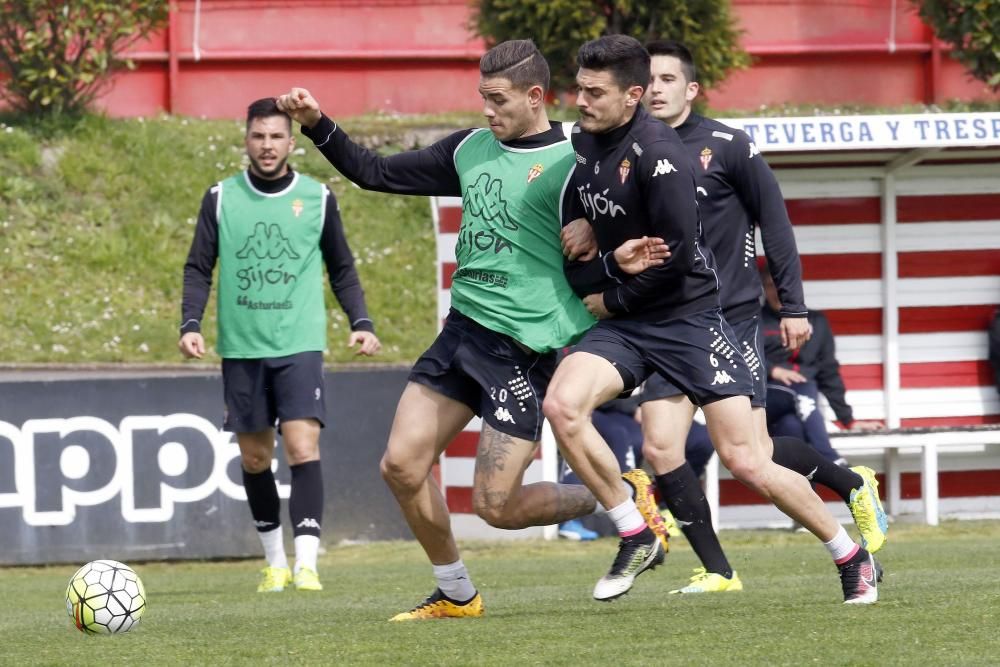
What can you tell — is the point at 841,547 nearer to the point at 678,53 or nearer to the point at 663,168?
the point at 663,168

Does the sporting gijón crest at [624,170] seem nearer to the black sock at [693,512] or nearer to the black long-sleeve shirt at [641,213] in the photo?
the black long-sleeve shirt at [641,213]

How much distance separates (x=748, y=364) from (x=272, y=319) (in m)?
2.73

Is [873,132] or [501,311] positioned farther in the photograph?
[873,132]

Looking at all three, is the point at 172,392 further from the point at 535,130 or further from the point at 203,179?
the point at 203,179

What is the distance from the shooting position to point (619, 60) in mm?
6422

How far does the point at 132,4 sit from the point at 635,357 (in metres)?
12.2

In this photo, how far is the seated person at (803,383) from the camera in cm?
1173

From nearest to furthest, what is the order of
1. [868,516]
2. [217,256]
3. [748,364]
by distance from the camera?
1. [748,364]
2. [868,516]
3. [217,256]

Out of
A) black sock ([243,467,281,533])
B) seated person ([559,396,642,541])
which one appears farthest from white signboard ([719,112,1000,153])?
black sock ([243,467,281,533])

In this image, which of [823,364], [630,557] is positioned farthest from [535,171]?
[823,364]

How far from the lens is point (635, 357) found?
653 cm

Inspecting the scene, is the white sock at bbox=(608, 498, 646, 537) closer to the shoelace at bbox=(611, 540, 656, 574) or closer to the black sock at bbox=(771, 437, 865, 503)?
the shoelace at bbox=(611, 540, 656, 574)

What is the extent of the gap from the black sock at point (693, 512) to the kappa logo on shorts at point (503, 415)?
1.40 m

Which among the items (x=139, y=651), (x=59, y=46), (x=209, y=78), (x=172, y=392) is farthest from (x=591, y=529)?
(x=209, y=78)
